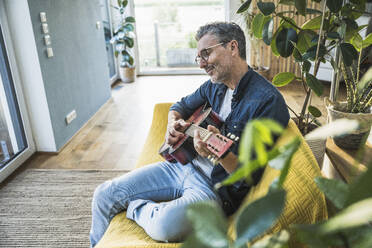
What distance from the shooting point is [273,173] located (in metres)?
1.07

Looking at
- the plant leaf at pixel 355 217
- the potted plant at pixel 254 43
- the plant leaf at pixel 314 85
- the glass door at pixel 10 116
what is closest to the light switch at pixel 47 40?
the glass door at pixel 10 116

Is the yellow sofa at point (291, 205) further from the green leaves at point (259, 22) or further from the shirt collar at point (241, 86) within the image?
the green leaves at point (259, 22)

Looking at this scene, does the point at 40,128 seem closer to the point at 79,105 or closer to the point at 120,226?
the point at 79,105

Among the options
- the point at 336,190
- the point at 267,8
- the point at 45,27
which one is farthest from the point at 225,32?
the point at 45,27

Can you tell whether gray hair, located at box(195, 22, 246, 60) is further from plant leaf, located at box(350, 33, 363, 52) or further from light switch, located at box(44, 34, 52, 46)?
light switch, located at box(44, 34, 52, 46)

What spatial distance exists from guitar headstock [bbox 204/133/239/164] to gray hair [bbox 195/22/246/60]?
54cm

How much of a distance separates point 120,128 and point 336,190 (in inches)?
127

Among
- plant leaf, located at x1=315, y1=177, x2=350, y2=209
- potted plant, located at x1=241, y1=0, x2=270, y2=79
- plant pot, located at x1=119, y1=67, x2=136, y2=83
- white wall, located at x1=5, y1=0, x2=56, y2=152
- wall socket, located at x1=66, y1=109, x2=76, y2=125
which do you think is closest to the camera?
plant leaf, located at x1=315, y1=177, x2=350, y2=209

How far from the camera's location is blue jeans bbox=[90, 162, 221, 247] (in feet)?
4.30

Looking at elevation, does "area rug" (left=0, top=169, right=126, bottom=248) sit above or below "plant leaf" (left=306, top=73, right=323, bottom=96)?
below

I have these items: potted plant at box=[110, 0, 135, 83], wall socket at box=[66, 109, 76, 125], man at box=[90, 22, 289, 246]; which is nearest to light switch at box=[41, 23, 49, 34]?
wall socket at box=[66, 109, 76, 125]

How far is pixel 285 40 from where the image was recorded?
1.54m

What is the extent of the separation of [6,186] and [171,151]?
163 centimetres

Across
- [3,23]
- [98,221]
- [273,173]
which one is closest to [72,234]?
[98,221]
